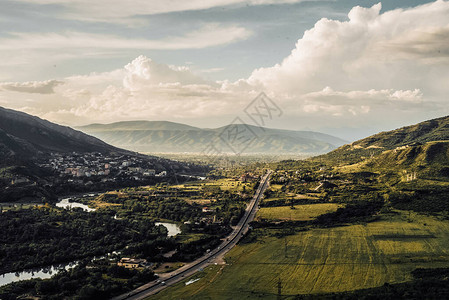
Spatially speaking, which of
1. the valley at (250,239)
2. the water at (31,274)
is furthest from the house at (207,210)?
the water at (31,274)

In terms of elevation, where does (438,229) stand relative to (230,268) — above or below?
above

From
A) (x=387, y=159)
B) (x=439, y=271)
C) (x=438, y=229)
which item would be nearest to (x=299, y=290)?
(x=439, y=271)

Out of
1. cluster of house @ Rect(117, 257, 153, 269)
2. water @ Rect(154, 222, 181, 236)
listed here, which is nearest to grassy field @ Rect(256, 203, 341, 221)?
water @ Rect(154, 222, 181, 236)

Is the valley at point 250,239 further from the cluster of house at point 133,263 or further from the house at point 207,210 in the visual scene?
the cluster of house at point 133,263

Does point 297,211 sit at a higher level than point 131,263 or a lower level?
higher

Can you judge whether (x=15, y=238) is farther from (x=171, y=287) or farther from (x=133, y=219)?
(x=171, y=287)

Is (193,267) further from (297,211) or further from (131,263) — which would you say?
(297,211)

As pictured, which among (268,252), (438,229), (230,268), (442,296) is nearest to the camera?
(442,296)

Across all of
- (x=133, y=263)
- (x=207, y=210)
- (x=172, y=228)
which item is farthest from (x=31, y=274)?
(x=207, y=210)

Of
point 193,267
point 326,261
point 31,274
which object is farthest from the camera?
point 326,261
